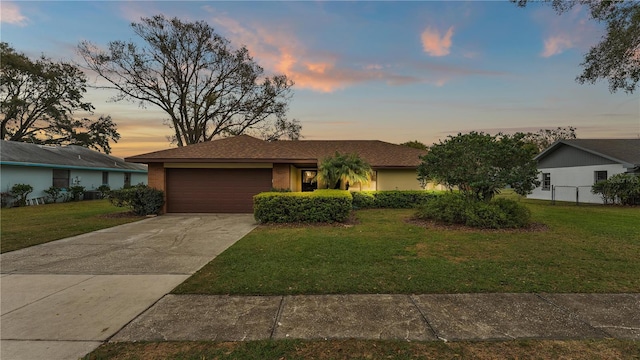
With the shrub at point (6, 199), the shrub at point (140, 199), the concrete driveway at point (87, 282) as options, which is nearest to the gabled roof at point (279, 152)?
the shrub at point (140, 199)

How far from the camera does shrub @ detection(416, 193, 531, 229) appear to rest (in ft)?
29.3

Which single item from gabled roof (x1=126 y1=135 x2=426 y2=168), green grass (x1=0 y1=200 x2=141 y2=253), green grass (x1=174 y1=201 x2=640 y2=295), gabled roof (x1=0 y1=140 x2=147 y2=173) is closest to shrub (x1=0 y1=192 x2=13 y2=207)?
gabled roof (x1=0 y1=140 x2=147 y2=173)

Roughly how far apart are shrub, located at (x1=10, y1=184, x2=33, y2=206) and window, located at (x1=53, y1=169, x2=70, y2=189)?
272 centimetres

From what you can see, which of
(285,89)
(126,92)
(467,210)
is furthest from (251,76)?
(467,210)

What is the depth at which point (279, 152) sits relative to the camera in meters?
14.1

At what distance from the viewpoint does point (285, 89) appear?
28266 mm

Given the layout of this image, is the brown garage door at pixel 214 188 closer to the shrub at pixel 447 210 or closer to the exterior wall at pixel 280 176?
the exterior wall at pixel 280 176

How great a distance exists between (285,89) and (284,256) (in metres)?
24.9

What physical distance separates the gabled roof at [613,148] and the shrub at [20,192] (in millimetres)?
33889

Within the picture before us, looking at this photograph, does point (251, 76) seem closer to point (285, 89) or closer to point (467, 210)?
point (285, 89)

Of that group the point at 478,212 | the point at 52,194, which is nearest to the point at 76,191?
the point at 52,194

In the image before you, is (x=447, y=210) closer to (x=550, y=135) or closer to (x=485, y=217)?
(x=485, y=217)

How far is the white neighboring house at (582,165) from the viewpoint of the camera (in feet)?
55.9

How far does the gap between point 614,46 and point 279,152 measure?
12.7 metres
